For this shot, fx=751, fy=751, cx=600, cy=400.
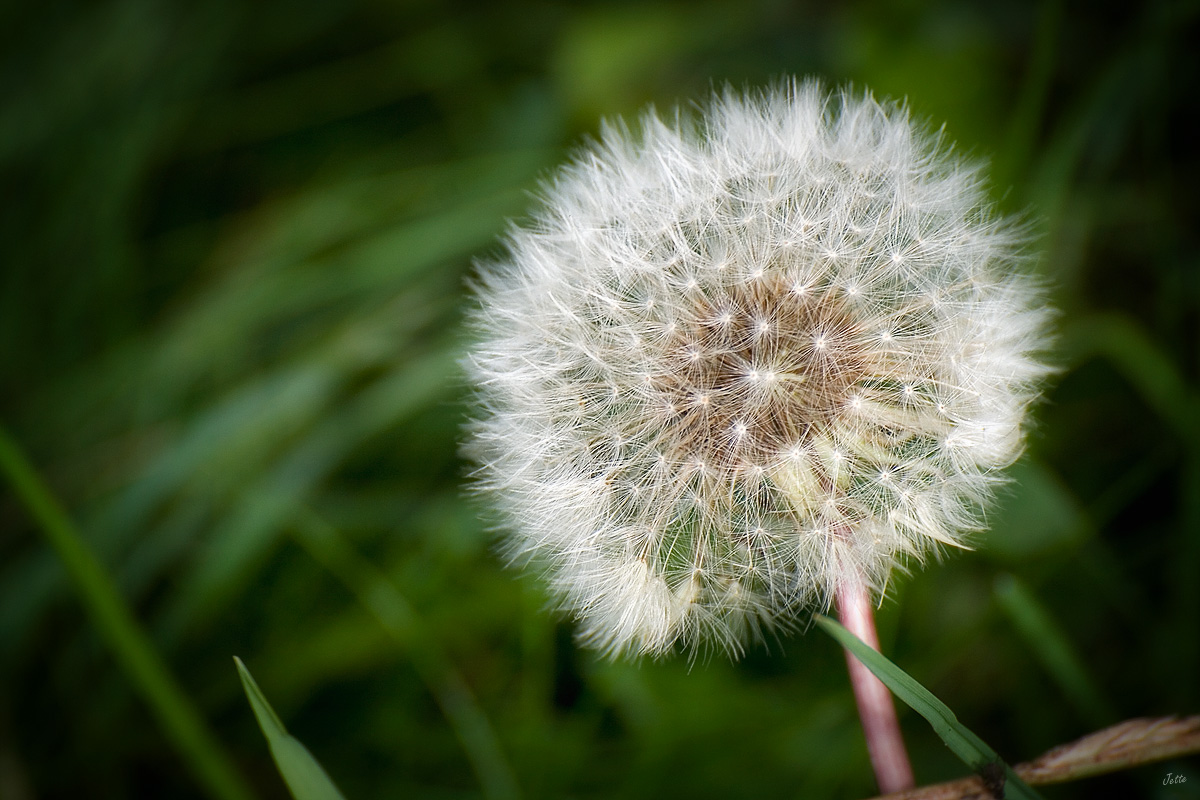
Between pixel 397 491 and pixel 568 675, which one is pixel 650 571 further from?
pixel 397 491

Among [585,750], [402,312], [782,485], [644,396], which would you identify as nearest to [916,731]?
[585,750]

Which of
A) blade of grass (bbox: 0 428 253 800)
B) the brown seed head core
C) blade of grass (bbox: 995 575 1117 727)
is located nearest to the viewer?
the brown seed head core

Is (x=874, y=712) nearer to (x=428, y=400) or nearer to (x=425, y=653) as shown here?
(x=425, y=653)

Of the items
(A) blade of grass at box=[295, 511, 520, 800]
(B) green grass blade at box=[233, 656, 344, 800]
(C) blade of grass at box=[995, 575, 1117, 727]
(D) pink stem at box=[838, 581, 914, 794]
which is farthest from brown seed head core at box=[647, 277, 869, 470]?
(A) blade of grass at box=[295, 511, 520, 800]

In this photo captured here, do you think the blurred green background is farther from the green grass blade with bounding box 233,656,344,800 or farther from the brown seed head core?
the green grass blade with bounding box 233,656,344,800

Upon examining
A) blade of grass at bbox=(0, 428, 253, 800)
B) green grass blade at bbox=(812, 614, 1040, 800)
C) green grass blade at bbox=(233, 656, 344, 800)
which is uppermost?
blade of grass at bbox=(0, 428, 253, 800)
